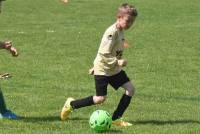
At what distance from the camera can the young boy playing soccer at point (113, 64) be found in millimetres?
8523

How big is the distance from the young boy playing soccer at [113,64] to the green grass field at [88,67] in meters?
0.30

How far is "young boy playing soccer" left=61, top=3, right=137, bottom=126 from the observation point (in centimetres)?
852

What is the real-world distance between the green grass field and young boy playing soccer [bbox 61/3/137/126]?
30 centimetres

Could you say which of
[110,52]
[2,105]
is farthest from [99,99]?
[2,105]

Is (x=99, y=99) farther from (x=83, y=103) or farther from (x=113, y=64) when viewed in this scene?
(x=113, y=64)

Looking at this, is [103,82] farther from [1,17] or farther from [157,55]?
[1,17]

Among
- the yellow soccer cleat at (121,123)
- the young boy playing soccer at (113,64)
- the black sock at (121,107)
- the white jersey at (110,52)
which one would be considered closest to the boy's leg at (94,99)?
the young boy playing soccer at (113,64)

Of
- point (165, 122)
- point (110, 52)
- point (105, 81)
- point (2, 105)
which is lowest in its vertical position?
point (165, 122)

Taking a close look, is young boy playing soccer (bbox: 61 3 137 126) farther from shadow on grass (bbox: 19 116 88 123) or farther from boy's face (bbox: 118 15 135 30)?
shadow on grass (bbox: 19 116 88 123)

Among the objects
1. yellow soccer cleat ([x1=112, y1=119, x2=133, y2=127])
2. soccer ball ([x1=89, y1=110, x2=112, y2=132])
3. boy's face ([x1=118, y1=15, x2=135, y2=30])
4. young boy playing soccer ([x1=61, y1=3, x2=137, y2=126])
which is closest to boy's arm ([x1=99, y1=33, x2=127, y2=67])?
young boy playing soccer ([x1=61, y1=3, x2=137, y2=126])

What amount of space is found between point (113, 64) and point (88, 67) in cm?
600

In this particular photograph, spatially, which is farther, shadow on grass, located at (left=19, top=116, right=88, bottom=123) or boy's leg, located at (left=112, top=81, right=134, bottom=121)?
shadow on grass, located at (left=19, top=116, right=88, bottom=123)

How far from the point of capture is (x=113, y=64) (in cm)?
859

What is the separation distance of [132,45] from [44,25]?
5881 millimetres
